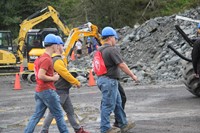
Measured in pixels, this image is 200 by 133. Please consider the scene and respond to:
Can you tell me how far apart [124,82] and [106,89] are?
10966mm

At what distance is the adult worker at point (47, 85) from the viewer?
8.38 meters

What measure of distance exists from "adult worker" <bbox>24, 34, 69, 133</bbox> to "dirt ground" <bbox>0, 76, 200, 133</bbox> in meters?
1.54

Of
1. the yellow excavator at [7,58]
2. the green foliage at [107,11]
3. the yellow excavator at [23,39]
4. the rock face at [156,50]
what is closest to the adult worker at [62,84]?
the rock face at [156,50]

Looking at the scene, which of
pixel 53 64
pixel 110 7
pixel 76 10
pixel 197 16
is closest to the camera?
pixel 53 64

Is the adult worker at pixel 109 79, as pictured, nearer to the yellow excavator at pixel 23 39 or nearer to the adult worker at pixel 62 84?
the adult worker at pixel 62 84

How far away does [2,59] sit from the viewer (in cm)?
3075

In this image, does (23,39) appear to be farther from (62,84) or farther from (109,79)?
(109,79)

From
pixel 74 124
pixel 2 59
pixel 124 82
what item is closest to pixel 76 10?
pixel 2 59

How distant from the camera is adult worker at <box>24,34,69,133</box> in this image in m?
8.38

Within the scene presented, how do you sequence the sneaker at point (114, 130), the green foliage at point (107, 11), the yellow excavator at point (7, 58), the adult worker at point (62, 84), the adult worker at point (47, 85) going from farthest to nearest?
the green foliage at point (107, 11), the yellow excavator at point (7, 58), the sneaker at point (114, 130), the adult worker at point (62, 84), the adult worker at point (47, 85)

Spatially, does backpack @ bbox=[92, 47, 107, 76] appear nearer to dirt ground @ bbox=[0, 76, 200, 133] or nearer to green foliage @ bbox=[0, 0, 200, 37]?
dirt ground @ bbox=[0, 76, 200, 133]

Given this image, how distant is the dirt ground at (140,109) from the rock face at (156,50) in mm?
1679

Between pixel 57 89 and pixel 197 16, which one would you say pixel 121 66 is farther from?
pixel 197 16

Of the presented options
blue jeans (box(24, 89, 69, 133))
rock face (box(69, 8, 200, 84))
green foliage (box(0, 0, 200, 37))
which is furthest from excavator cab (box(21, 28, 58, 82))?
green foliage (box(0, 0, 200, 37))
